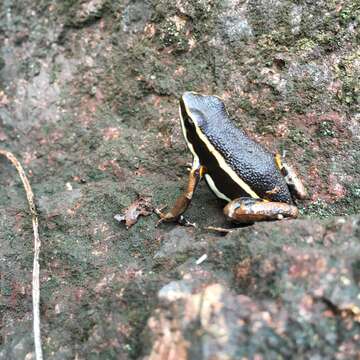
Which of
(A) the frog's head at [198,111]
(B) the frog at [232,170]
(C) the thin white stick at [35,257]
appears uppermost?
(A) the frog's head at [198,111]

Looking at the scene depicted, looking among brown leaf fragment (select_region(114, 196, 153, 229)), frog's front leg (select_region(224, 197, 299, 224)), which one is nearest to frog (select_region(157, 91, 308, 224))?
frog's front leg (select_region(224, 197, 299, 224))

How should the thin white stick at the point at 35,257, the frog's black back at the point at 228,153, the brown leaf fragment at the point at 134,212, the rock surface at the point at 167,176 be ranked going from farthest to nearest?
the brown leaf fragment at the point at 134,212 → the frog's black back at the point at 228,153 → the thin white stick at the point at 35,257 → the rock surface at the point at 167,176

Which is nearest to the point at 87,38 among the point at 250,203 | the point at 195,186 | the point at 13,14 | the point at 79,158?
the point at 13,14

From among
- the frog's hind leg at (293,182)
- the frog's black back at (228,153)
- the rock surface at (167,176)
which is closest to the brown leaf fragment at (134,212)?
the rock surface at (167,176)

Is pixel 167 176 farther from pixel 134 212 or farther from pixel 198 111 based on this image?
pixel 198 111

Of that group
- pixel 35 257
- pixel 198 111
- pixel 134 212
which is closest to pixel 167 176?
pixel 134 212

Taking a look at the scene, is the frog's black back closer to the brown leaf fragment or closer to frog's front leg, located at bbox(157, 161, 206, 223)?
frog's front leg, located at bbox(157, 161, 206, 223)

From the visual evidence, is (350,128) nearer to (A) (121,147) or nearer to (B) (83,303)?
(A) (121,147)

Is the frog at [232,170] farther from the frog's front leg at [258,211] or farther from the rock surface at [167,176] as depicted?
the rock surface at [167,176]
